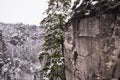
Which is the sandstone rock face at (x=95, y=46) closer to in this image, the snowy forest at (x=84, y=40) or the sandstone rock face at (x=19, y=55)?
the snowy forest at (x=84, y=40)

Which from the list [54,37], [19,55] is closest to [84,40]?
[54,37]

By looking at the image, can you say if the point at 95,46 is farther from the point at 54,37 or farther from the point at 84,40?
the point at 54,37

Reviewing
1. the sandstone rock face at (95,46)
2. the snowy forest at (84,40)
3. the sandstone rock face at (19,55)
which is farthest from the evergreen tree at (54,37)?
the sandstone rock face at (19,55)

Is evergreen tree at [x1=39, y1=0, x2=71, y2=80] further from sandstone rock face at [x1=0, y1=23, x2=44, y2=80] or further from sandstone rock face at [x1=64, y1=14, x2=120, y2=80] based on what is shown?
sandstone rock face at [x1=0, y1=23, x2=44, y2=80]

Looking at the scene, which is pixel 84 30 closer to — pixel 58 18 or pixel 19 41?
pixel 58 18

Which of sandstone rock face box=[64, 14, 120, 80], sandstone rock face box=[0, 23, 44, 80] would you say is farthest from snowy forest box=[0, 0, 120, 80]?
sandstone rock face box=[0, 23, 44, 80]

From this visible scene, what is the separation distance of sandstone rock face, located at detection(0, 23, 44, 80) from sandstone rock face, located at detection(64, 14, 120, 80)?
32289mm

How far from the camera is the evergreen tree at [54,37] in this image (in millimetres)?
16094

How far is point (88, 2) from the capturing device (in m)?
11.4

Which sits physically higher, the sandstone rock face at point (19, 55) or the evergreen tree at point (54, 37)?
the evergreen tree at point (54, 37)

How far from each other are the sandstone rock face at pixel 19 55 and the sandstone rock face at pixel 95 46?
32.3m

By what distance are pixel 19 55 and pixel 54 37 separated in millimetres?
68247

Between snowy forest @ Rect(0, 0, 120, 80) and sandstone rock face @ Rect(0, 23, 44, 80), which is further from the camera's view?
sandstone rock face @ Rect(0, 23, 44, 80)

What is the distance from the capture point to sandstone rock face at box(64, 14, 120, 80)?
1011 centimetres
